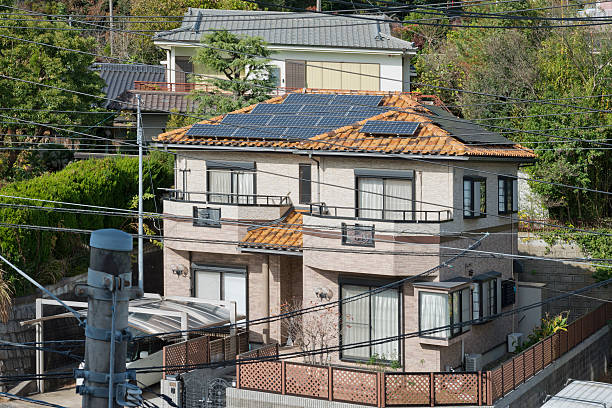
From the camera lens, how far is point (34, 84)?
43.2 metres

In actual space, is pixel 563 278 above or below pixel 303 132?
below

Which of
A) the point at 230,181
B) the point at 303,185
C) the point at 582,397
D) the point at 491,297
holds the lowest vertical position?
the point at 582,397

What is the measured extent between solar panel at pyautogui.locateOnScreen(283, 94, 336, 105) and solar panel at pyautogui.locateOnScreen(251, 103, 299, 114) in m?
0.49

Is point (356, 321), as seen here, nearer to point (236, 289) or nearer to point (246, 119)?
point (236, 289)

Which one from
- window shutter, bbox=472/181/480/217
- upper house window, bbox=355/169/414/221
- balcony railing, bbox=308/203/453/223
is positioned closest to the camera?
balcony railing, bbox=308/203/453/223

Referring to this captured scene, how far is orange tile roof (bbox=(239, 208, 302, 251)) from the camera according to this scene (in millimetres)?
29922

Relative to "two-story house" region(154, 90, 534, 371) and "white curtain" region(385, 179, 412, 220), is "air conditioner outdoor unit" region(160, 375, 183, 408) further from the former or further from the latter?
"white curtain" region(385, 179, 412, 220)

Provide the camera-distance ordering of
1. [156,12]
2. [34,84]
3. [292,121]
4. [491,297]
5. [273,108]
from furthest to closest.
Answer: [156,12]
[34,84]
[273,108]
[292,121]
[491,297]

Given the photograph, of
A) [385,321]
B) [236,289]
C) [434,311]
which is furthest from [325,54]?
[434,311]

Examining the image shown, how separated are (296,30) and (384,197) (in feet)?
95.2

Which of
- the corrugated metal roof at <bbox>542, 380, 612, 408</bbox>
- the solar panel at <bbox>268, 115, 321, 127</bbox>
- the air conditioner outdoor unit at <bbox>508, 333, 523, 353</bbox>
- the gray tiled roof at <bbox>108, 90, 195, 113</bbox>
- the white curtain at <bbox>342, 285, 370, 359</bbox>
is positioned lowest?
the corrugated metal roof at <bbox>542, 380, 612, 408</bbox>

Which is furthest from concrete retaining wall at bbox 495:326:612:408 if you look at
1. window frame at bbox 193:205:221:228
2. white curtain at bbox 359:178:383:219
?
window frame at bbox 193:205:221:228

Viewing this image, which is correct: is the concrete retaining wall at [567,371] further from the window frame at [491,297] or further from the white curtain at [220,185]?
the white curtain at [220,185]

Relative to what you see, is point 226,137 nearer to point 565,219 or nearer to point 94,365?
point 565,219
